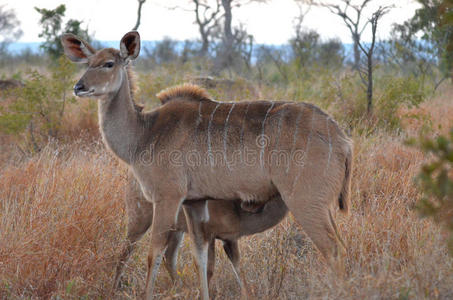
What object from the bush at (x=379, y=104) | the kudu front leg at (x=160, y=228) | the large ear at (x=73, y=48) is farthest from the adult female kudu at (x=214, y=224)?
the bush at (x=379, y=104)

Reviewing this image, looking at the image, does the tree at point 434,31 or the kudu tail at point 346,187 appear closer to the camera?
the kudu tail at point 346,187

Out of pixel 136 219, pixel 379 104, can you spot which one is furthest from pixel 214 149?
pixel 379 104

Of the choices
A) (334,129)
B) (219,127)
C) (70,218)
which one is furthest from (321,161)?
(70,218)

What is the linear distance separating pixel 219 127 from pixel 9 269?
1.78 meters

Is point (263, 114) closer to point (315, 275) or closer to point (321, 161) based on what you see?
point (321, 161)

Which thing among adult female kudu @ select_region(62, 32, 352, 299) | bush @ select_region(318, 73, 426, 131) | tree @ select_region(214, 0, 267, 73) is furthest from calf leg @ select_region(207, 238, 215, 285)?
tree @ select_region(214, 0, 267, 73)

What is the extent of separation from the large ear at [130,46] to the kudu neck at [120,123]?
12 centimetres

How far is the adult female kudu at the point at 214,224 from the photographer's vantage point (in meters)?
4.08

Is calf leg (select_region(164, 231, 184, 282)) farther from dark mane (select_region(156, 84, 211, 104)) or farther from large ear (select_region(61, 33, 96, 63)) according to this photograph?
large ear (select_region(61, 33, 96, 63))

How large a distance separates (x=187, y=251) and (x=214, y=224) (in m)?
0.86

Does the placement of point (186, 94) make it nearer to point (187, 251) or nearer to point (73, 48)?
point (73, 48)

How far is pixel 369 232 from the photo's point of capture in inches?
167

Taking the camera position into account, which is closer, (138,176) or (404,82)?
(138,176)

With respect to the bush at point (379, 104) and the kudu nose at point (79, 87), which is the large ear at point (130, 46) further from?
the bush at point (379, 104)
